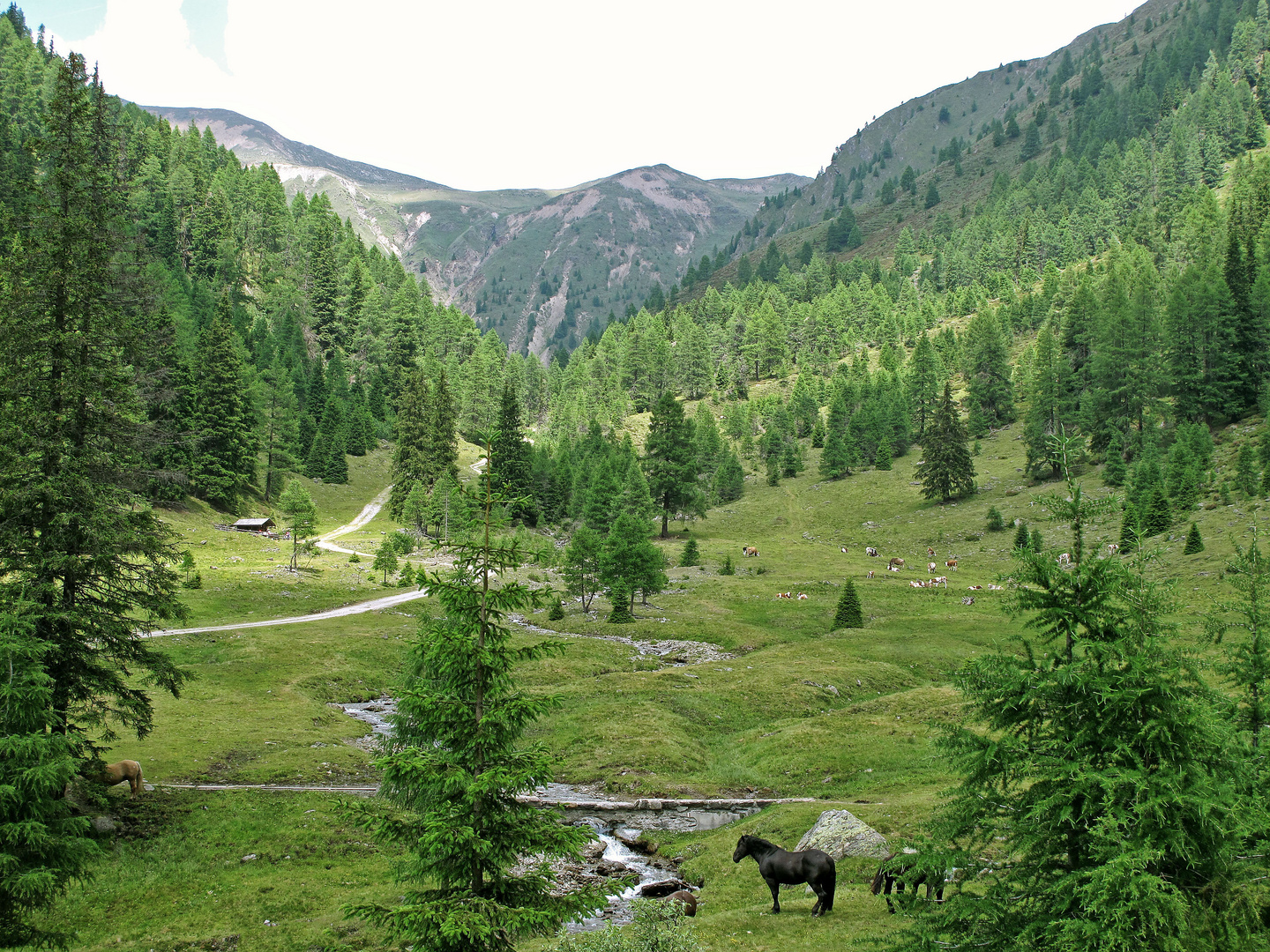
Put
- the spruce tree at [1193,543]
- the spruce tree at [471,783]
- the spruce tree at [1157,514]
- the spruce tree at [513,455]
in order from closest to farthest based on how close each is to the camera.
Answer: the spruce tree at [471,783] → the spruce tree at [1193,543] → the spruce tree at [1157,514] → the spruce tree at [513,455]

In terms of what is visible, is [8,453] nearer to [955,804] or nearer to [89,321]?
[89,321]

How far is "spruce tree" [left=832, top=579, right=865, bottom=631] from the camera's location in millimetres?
63406

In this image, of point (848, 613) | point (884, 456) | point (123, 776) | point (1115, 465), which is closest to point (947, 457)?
point (1115, 465)

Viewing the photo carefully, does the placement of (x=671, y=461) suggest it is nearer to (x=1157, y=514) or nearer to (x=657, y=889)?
(x=1157, y=514)

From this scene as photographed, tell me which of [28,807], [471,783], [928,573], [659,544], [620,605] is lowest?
[620,605]

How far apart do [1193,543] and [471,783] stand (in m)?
71.7

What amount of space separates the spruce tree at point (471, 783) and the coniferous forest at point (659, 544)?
8cm

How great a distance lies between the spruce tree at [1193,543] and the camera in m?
62.6

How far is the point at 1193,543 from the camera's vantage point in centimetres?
6284

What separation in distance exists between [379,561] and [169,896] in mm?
57719

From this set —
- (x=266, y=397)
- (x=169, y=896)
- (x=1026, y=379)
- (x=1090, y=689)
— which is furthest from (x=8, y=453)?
(x=1026, y=379)

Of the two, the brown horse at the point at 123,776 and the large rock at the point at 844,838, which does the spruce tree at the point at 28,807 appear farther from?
the large rock at the point at 844,838

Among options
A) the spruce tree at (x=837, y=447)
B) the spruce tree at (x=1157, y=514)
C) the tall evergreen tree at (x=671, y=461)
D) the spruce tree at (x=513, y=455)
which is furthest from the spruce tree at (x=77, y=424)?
the spruce tree at (x=837, y=447)

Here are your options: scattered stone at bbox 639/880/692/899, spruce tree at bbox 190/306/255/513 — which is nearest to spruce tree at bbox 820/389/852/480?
spruce tree at bbox 190/306/255/513
